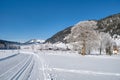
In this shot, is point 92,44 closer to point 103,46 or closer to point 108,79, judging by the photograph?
point 103,46

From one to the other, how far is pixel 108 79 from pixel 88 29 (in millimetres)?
41905

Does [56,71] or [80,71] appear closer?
[56,71]

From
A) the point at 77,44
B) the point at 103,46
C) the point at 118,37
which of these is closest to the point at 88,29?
the point at 77,44

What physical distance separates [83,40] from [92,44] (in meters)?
3.20

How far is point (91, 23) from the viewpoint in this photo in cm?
5400

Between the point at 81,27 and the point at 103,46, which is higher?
the point at 81,27

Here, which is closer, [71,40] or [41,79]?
[41,79]

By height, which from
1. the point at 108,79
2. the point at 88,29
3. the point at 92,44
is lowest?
the point at 108,79

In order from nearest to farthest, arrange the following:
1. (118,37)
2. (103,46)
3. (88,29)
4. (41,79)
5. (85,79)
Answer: (41,79) → (85,79) → (88,29) → (103,46) → (118,37)

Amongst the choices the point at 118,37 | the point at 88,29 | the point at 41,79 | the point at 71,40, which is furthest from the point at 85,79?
the point at 118,37

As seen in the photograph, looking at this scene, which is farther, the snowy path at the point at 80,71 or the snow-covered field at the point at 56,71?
the snowy path at the point at 80,71

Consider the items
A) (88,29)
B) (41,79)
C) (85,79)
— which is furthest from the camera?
(88,29)

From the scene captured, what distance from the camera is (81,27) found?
53.9m

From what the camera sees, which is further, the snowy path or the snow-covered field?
the snowy path
